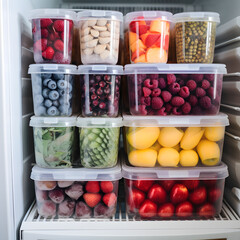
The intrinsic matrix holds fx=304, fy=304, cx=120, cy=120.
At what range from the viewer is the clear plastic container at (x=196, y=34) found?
1048 mm

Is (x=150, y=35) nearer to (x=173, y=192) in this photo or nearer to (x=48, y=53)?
(x=48, y=53)

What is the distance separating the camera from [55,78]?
40.8 inches

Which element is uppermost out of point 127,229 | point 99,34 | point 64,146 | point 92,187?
point 99,34

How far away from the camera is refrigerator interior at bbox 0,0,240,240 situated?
2.97ft

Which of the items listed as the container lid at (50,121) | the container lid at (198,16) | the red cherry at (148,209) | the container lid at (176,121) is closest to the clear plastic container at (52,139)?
the container lid at (50,121)

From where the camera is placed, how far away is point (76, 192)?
106cm

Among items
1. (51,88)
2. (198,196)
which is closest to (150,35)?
(51,88)

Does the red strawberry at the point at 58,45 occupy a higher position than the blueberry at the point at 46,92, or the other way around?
the red strawberry at the point at 58,45

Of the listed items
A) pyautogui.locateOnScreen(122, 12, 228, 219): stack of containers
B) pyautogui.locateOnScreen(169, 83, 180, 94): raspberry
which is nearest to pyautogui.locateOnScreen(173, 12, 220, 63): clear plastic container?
pyautogui.locateOnScreen(122, 12, 228, 219): stack of containers

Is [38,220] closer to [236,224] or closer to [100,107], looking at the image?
[100,107]

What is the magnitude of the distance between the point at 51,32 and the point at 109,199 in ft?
1.98

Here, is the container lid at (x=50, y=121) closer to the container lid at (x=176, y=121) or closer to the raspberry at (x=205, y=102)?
the container lid at (x=176, y=121)

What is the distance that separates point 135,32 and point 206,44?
0.82 feet

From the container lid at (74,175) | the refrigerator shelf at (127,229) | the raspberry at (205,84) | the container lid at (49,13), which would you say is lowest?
the refrigerator shelf at (127,229)
